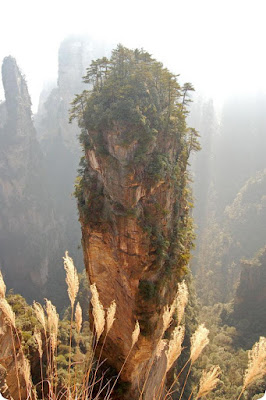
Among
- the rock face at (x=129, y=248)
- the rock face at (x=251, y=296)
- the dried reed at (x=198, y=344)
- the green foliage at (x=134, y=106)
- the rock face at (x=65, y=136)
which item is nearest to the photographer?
the dried reed at (x=198, y=344)

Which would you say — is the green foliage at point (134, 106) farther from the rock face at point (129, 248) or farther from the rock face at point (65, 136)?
the rock face at point (65, 136)

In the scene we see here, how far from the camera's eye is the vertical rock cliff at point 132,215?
11180mm

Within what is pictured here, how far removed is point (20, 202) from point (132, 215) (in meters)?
48.6

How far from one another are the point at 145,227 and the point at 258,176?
5418cm

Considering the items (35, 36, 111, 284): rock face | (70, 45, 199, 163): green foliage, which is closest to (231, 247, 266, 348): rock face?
(70, 45, 199, 163): green foliage

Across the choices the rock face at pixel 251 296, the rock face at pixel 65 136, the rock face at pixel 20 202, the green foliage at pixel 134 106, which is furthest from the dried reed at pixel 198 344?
the rock face at pixel 65 136

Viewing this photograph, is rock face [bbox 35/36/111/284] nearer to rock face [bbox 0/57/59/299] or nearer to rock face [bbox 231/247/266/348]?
rock face [bbox 0/57/59/299]

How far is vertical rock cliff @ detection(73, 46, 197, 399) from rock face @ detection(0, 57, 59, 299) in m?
40.7

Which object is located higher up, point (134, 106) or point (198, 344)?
point (134, 106)

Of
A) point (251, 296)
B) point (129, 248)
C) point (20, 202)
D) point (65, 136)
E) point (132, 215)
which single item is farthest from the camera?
point (65, 136)

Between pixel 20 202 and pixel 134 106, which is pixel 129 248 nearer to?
pixel 134 106

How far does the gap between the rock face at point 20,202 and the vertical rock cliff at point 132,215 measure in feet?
134

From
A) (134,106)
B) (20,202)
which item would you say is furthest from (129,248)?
(20,202)

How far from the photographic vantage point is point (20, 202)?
2104 inches
